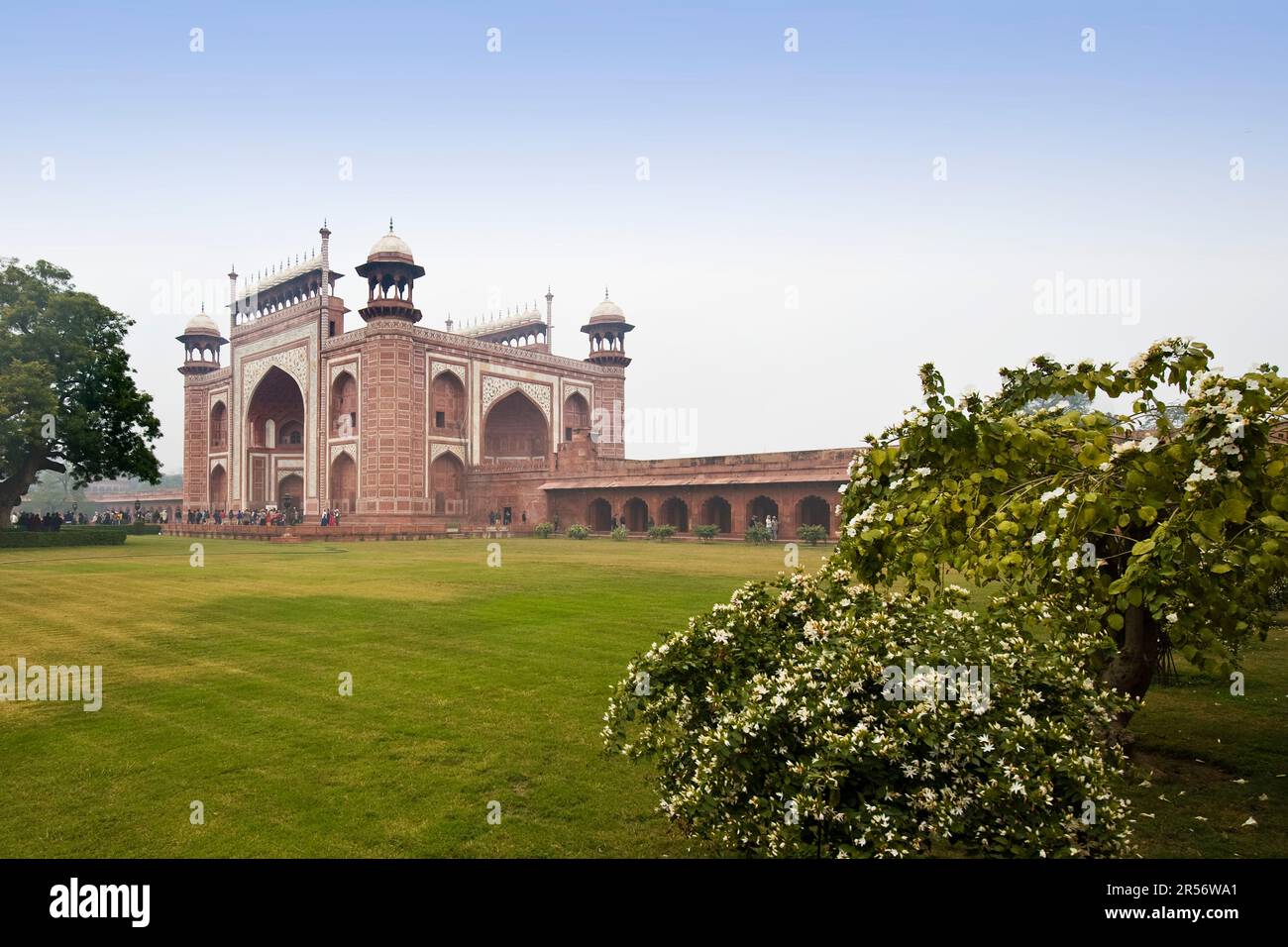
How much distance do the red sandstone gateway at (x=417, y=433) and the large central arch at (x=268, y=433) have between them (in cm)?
9

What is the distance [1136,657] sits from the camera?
459cm

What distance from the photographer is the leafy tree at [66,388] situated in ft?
81.9

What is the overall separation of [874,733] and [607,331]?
158ft

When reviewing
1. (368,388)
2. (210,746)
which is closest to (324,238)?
(368,388)

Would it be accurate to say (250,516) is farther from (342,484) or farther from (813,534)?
(813,534)

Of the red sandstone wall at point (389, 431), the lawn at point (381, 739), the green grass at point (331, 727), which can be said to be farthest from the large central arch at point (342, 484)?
the lawn at point (381, 739)

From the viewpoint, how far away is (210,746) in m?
4.86

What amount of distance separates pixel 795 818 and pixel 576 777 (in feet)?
6.54

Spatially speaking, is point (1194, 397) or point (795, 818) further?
point (1194, 397)

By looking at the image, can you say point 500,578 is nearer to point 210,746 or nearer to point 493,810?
point 210,746

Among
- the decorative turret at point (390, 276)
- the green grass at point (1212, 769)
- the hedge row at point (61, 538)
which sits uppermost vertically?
the decorative turret at point (390, 276)

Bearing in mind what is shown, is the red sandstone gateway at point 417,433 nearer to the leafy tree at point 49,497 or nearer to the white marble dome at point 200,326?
the white marble dome at point 200,326

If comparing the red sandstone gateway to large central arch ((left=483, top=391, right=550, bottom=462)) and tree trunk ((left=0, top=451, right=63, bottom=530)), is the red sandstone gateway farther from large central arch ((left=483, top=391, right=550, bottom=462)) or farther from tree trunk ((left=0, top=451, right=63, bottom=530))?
tree trunk ((left=0, top=451, right=63, bottom=530))

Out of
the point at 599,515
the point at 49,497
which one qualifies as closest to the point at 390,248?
the point at 599,515
